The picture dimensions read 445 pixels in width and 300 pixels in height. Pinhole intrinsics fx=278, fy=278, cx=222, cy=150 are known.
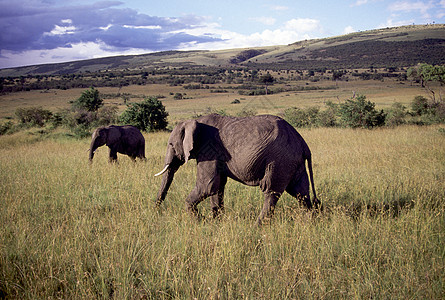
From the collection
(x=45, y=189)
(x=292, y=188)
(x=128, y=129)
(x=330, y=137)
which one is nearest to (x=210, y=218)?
(x=292, y=188)

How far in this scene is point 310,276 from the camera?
121 inches

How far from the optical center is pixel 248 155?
161 inches

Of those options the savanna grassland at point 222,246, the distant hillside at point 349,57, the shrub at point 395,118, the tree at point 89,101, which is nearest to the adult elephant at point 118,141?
the savanna grassland at point 222,246

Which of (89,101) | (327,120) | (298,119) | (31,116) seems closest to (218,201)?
(327,120)

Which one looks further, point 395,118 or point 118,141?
point 395,118

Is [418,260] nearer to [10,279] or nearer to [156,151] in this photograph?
[10,279]

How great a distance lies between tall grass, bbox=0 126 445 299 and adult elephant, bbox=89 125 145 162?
7.40 feet

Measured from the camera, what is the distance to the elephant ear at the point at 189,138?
4177 millimetres

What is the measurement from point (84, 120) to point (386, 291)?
22303mm

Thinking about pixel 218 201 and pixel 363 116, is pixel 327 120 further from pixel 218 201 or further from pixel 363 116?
pixel 218 201

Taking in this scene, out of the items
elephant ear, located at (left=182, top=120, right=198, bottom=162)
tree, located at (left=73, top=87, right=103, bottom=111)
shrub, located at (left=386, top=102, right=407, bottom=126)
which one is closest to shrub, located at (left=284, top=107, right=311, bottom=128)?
shrub, located at (left=386, top=102, right=407, bottom=126)

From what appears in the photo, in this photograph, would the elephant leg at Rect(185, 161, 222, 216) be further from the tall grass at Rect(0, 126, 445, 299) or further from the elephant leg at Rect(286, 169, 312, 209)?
the elephant leg at Rect(286, 169, 312, 209)

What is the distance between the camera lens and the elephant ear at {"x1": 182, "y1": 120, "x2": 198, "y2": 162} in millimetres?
4177

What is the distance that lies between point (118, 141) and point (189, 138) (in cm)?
578
